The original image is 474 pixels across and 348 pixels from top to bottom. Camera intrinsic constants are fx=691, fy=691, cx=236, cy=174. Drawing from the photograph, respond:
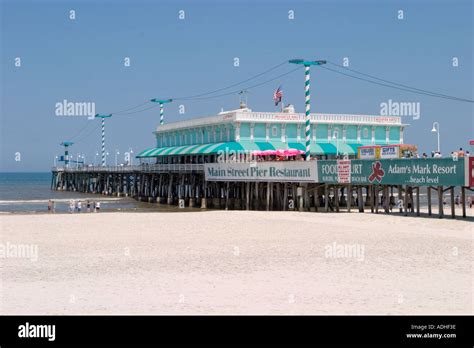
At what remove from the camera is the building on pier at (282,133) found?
4894cm

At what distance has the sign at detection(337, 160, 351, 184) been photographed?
34031 mm

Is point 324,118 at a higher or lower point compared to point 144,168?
higher

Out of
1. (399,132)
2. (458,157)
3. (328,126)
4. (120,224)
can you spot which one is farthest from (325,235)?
(399,132)

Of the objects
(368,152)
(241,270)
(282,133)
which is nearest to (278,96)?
(282,133)

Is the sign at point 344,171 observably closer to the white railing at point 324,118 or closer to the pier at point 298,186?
the pier at point 298,186

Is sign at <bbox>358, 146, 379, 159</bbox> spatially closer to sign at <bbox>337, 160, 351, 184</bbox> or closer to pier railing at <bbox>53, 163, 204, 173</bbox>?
sign at <bbox>337, 160, 351, 184</bbox>

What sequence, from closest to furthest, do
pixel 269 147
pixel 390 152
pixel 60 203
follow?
1. pixel 390 152
2. pixel 269 147
3. pixel 60 203

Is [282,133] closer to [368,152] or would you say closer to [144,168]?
[368,152]

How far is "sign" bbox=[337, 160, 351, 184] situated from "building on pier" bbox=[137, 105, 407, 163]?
11.8m

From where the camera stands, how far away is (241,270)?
1564 cm

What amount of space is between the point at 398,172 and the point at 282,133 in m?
20.0

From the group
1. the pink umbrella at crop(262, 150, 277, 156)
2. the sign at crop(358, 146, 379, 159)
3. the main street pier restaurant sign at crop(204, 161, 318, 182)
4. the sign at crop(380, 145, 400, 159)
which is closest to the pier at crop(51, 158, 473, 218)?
the main street pier restaurant sign at crop(204, 161, 318, 182)

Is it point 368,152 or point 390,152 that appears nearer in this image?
point 390,152

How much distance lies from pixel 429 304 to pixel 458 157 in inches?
658
